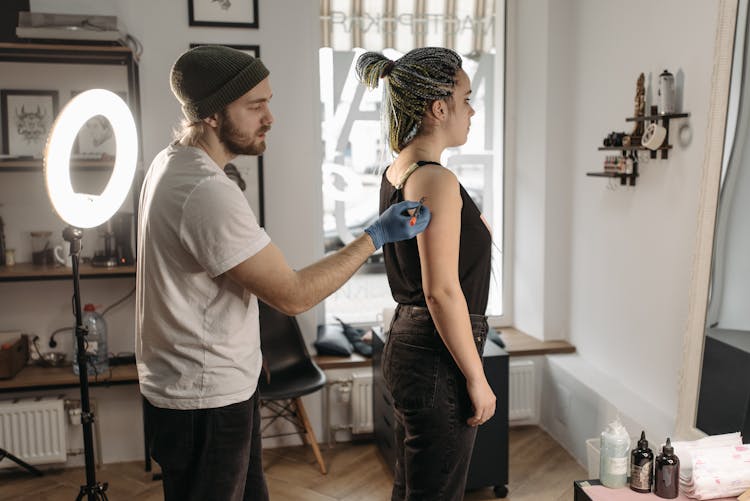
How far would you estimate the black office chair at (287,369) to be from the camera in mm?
3273

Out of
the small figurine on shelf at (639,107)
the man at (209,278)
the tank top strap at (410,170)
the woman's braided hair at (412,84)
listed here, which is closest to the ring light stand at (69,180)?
the man at (209,278)

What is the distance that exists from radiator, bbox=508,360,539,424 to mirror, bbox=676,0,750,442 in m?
1.23

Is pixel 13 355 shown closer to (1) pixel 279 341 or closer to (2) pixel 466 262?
(1) pixel 279 341

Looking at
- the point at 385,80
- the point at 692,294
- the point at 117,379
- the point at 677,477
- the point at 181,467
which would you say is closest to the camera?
the point at 181,467

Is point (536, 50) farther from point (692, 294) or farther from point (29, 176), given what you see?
point (29, 176)

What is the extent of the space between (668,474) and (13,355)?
2662mm

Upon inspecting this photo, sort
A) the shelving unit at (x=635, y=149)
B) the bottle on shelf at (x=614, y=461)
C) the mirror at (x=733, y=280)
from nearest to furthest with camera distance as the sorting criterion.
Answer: the bottle on shelf at (x=614, y=461)
the mirror at (x=733, y=280)
the shelving unit at (x=635, y=149)

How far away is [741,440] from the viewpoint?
202 cm

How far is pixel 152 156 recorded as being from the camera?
336 cm

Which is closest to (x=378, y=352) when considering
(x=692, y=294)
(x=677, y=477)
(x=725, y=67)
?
(x=692, y=294)

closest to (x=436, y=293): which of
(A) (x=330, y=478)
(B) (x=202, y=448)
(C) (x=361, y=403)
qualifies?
(B) (x=202, y=448)

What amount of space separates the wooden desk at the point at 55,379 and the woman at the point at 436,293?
1.86 metres

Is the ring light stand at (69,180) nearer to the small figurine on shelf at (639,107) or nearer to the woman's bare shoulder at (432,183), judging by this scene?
the woman's bare shoulder at (432,183)

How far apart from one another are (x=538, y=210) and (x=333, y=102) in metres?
1.20
